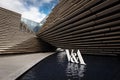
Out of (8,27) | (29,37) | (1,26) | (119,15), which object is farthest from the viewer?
(29,37)

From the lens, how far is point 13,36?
21219 mm

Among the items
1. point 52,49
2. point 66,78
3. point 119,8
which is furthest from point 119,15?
point 52,49

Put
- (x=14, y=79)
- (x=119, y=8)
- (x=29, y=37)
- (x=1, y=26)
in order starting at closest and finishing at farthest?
(x=119, y=8)
(x=14, y=79)
(x=1, y=26)
(x=29, y=37)

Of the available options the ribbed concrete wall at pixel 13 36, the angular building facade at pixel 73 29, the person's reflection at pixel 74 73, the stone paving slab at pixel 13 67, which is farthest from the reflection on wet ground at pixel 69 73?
the ribbed concrete wall at pixel 13 36

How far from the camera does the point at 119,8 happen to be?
548cm

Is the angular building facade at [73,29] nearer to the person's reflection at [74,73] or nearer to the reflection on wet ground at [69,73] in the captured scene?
the reflection on wet ground at [69,73]

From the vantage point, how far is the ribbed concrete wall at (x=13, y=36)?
1903 cm

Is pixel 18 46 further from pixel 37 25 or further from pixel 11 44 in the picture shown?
pixel 37 25

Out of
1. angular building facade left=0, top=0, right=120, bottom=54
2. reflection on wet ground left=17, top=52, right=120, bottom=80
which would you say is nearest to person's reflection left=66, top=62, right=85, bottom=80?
reflection on wet ground left=17, top=52, right=120, bottom=80

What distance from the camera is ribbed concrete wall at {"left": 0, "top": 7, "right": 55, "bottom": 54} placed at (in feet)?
62.4

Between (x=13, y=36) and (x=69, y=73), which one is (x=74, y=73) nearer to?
(x=69, y=73)

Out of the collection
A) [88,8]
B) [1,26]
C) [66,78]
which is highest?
[1,26]

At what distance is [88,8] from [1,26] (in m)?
13.9

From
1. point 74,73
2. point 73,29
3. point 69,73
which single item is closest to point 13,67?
point 69,73
